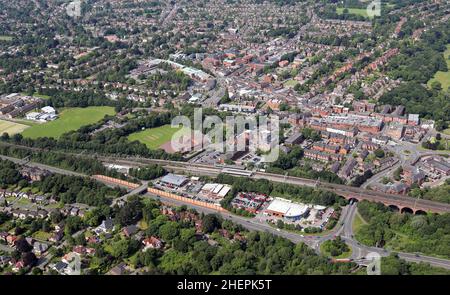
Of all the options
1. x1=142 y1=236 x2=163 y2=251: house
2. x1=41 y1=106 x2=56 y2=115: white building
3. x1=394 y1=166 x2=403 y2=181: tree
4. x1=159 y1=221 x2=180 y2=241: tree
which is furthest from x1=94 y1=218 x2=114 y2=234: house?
x1=41 y1=106 x2=56 y2=115: white building

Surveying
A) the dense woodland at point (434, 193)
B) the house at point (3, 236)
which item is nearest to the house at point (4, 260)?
the house at point (3, 236)

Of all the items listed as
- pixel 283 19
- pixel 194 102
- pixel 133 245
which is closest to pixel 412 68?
pixel 194 102

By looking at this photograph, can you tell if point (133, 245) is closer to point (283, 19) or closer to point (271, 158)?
point (271, 158)

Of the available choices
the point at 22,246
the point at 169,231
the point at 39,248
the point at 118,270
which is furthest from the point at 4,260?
the point at 169,231

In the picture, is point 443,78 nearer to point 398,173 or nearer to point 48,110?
point 398,173

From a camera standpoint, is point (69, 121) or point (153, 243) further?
point (69, 121)

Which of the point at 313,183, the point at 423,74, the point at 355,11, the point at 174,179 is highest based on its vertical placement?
the point at 355,11

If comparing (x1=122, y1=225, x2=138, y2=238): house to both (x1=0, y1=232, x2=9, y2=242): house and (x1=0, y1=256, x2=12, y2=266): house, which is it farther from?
(x1=0, y1=232, x2=9, y2=242): house
